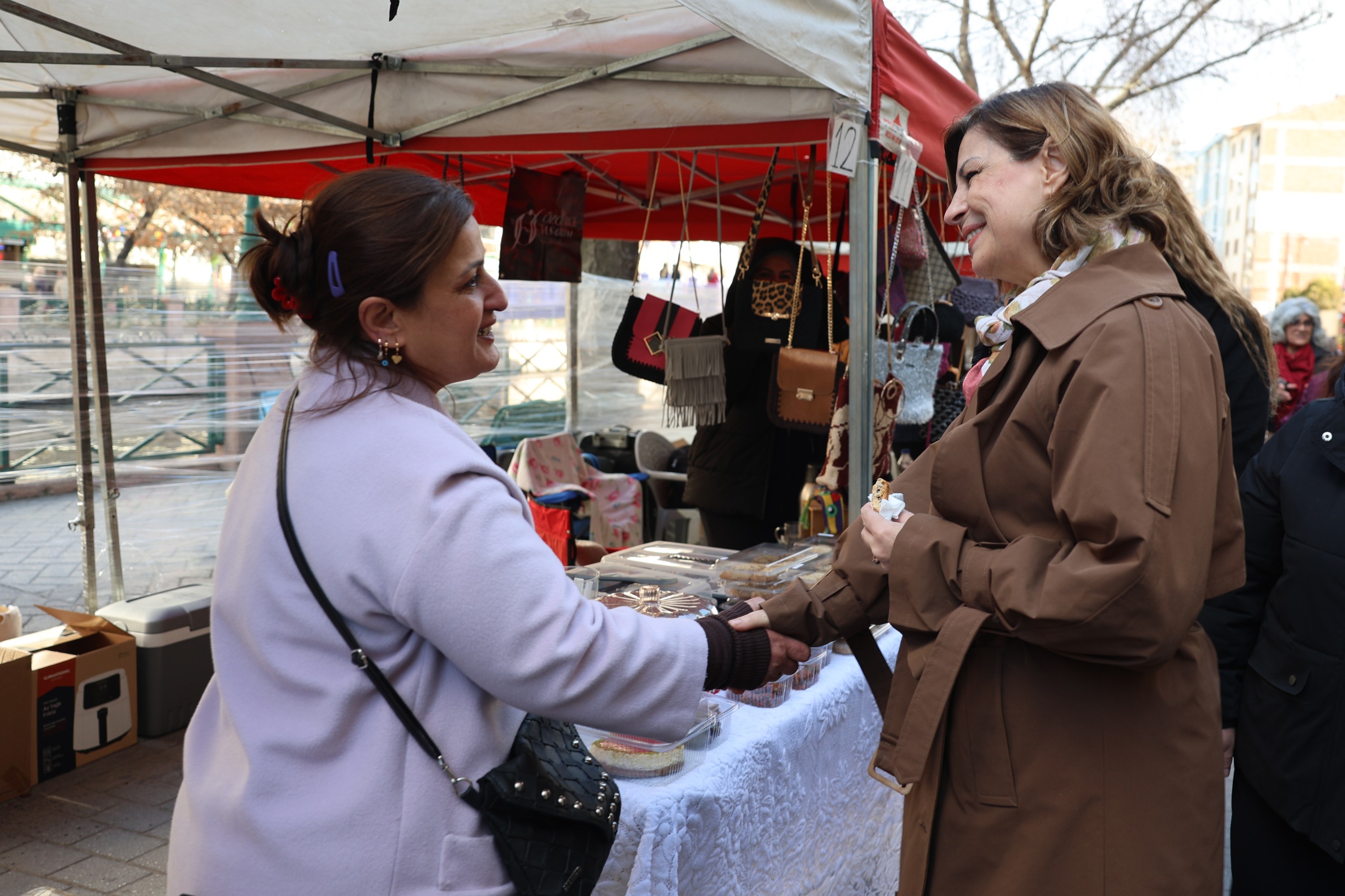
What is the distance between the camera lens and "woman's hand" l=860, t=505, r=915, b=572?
55.9 inches

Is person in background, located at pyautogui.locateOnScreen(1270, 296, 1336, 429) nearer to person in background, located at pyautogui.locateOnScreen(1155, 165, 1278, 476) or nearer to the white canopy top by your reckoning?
person in background, located at pyautogui.locateOnScreen(1155, 165, 1278, 476)

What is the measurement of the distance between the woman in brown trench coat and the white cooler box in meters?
3.42

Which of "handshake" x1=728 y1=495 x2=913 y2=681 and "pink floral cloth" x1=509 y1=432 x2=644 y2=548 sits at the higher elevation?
"handshake" x1=728 y1=495 x2=913 y2=681

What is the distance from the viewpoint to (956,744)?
1347 millimetres

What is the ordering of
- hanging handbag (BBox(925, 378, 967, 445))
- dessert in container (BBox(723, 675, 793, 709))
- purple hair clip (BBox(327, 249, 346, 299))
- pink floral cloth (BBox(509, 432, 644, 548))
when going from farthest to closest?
pink floral cloth (BBox(509, 432, 644, 548)) < hanging handbag (BBox(925, 378, 967, 445)) < dessert in container (BBox(723, 675, 793, 709)) < purple hair clip (BBox(327, 249, 346, 299))

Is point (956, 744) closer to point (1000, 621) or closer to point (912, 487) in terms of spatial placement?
point (1000, 621)

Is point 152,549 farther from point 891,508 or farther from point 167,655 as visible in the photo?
point 891,508

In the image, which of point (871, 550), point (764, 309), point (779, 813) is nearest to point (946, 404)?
point (764, 309)

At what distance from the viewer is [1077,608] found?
3.75ft

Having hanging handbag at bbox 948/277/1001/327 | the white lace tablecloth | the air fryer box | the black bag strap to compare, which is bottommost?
the air fryer box

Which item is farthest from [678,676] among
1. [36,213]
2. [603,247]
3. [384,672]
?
[36,213]

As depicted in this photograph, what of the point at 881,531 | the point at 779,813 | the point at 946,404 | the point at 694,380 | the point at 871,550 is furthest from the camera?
the point at 946,404

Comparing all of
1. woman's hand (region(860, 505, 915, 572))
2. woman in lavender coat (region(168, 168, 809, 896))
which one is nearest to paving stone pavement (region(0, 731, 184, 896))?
woman in lavender coat (region(168, 168, 809, 896))

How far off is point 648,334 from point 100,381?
2463mm
